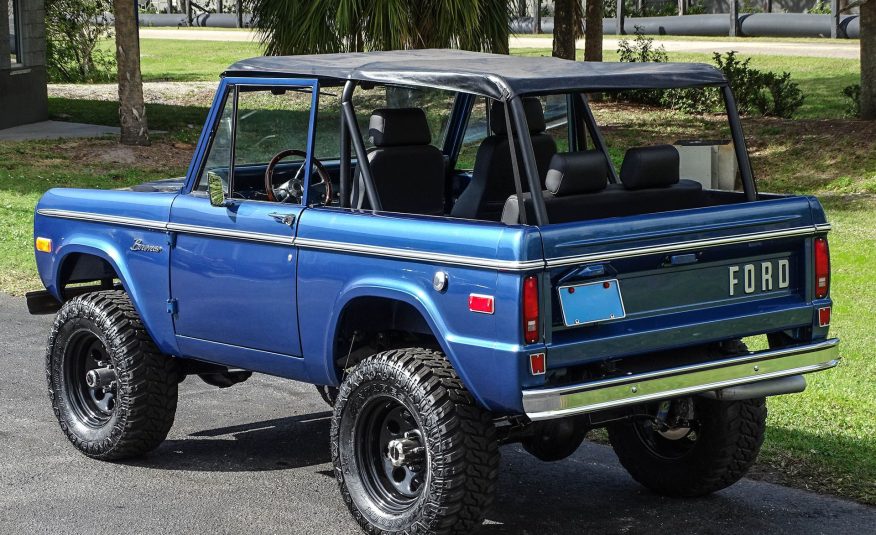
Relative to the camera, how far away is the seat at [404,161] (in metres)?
6.01

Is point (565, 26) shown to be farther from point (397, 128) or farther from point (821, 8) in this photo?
point (821, 8)

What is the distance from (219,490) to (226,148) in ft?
5.23

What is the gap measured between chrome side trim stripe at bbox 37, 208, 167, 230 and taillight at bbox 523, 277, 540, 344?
226 cm

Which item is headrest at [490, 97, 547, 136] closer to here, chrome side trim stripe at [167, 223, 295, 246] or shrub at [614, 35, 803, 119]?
chrome side trim stripe at [167, 223, 295, 246]

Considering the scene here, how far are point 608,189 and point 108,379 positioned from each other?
2679mm

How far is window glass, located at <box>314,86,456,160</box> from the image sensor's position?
5.92m

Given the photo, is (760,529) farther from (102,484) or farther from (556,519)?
(102,484)

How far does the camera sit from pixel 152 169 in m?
17.6

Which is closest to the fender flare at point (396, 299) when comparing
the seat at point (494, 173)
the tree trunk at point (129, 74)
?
the seat at point (494, 173)

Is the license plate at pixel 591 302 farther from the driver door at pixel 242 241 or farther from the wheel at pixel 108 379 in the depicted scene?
the wheel at pixel 108 379

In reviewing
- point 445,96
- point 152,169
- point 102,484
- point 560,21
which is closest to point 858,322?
point 445,96

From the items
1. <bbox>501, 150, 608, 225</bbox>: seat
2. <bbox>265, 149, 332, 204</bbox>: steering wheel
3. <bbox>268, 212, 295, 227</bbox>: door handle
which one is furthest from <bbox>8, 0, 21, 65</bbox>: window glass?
<bbox>501, 150, 608, 225</bbox>: seat

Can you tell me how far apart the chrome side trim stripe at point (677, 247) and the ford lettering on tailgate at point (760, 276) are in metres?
0.13

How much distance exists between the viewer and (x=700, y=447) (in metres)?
5.84
